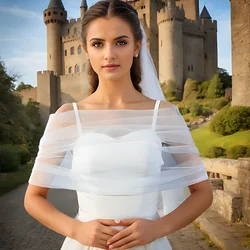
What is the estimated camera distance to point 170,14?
33125mm

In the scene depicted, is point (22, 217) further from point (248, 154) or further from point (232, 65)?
point (232, 65)

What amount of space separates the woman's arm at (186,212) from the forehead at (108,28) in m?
0.66

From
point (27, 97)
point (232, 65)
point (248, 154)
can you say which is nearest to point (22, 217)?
point (248, 154)

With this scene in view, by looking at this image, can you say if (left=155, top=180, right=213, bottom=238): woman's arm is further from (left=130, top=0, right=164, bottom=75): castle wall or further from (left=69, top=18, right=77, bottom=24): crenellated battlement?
(left=69, top=18, right=77, bottom=24): crenellated battlement

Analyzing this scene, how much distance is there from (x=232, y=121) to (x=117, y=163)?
932 cm

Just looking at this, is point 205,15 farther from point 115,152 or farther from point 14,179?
point 115,152

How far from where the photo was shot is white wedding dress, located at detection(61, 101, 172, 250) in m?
1.36

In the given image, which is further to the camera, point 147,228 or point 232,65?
point 232,65

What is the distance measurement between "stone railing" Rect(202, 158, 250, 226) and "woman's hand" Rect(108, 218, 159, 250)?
311 centimetres

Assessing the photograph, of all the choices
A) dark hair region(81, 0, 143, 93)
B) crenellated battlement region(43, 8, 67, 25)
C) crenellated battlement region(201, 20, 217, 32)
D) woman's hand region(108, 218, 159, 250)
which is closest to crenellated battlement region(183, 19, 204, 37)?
crenellated battlement region(201, 20, 217, 32)

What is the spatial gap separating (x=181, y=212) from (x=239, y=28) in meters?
13.1

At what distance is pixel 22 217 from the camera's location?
6.09 metres

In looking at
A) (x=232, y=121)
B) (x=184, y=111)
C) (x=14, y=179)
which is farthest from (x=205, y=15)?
(x=14, y=179)

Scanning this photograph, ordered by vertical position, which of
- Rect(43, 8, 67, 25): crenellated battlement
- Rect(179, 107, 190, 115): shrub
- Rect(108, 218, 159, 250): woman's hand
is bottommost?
Rect(108, 218, 159, 250): woman's hand
